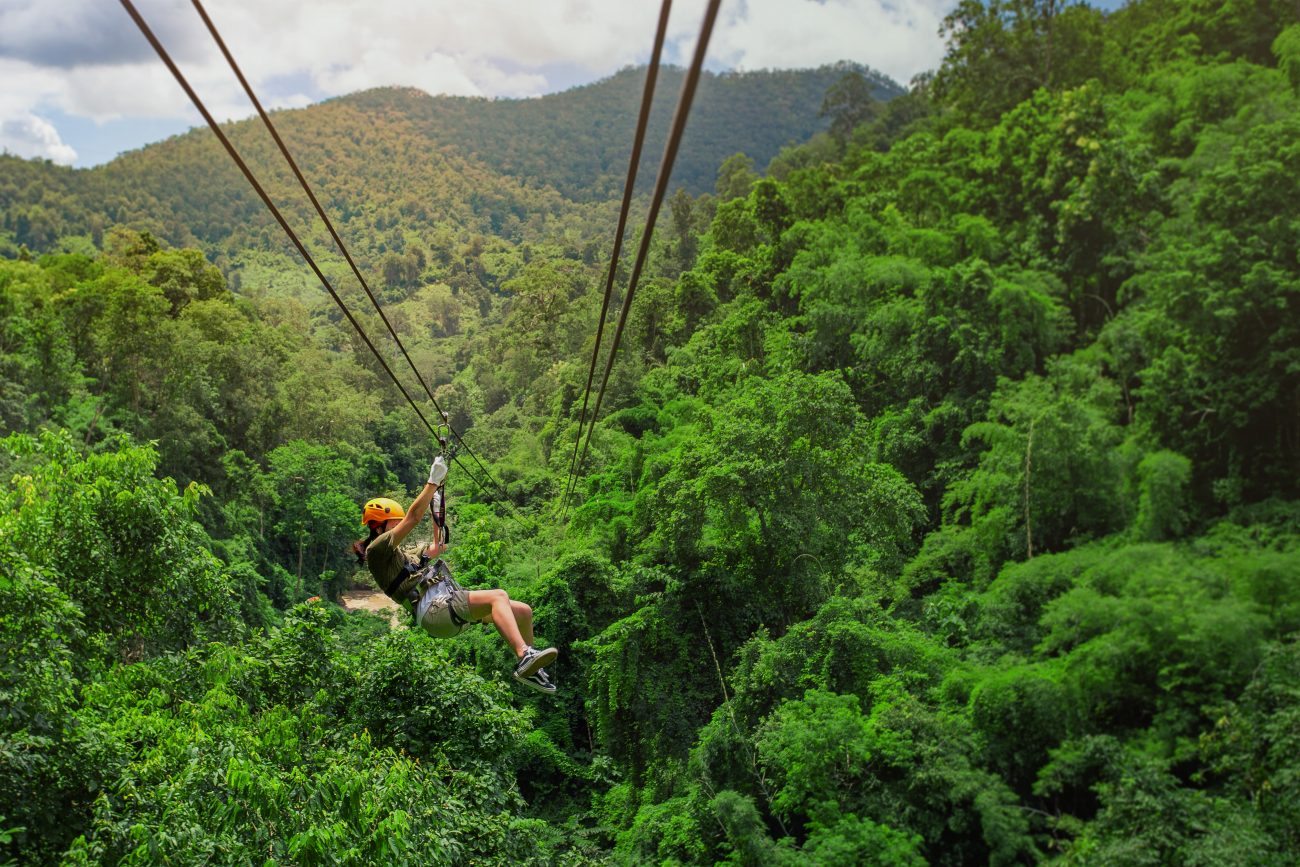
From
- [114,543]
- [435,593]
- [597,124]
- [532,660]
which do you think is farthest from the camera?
[597,124]

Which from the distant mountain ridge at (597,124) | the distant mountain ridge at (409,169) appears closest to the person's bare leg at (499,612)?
the distant mountain ridge at (409,169)

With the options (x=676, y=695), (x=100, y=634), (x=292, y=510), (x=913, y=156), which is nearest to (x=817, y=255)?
(x=913, y=156)

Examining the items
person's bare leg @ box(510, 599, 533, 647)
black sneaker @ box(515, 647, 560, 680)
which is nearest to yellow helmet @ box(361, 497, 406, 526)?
person's bare leg @ box(510, 599, 533, 647)

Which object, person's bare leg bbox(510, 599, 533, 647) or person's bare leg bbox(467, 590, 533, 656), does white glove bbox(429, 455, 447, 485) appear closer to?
person's bare leg bbox(467, 590, 533, 656)

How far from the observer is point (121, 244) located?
41625 mm

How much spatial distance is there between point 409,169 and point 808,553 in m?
128

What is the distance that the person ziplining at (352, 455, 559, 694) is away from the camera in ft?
15.6

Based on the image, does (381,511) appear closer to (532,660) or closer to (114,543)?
(532,660)

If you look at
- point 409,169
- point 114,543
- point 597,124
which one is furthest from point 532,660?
point 597,124

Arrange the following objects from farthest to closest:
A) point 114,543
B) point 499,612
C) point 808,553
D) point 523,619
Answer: point 808,553, point 114,543, point 523,619, point 499,612

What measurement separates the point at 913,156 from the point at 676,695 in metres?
22.4

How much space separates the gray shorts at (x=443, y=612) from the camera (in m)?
4.89

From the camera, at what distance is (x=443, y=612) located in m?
4.91

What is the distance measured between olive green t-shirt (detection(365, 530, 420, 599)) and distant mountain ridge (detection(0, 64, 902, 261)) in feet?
254
